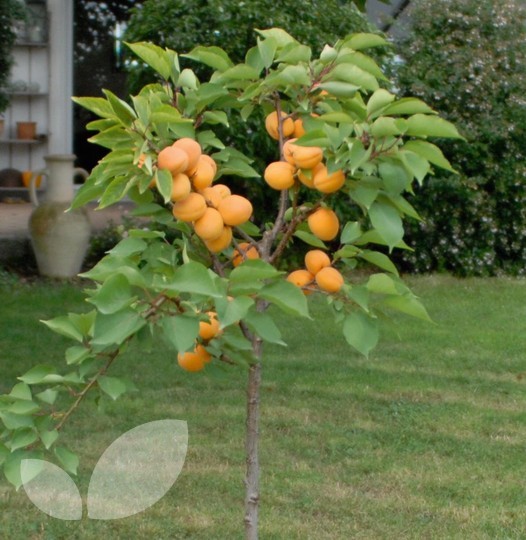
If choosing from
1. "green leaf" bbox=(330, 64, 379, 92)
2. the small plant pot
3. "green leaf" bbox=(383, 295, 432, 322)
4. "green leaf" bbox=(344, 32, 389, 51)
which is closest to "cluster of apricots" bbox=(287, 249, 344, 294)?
"green leaf" bbox=(383, 295, 432, 322)

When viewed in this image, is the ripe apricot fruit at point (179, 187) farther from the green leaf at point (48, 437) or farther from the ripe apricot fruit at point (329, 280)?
the green leaf at point (48, 437)

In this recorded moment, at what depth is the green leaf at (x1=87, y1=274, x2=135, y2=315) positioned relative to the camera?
1647 mm

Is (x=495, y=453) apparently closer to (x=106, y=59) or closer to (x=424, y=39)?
(x=424, y=39)

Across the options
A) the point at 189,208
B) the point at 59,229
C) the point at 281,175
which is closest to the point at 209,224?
the point at 189,208

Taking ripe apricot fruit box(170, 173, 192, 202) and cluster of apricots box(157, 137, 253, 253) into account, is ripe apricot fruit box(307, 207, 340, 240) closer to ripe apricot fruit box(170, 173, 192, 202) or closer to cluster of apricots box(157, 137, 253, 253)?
cluster of apricots box(157, 137, 253, 253)

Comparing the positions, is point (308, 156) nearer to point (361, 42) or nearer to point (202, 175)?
point (202, 175)

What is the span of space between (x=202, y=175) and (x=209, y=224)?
0.09 meters

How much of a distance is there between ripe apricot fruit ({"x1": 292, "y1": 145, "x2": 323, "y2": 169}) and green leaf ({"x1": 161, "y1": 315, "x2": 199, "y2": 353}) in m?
0.38

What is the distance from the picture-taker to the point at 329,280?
196 centimetres

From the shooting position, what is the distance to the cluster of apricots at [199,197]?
1.82 m

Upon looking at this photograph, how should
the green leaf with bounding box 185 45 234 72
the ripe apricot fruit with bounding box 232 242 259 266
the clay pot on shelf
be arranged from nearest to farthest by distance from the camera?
the green leaf with bounding box 185 45 234 72 < the ripe apricot fruit with bounding box 232 242 259 266 < the clay pot on shelf

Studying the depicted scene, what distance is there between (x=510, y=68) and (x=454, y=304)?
2.66m

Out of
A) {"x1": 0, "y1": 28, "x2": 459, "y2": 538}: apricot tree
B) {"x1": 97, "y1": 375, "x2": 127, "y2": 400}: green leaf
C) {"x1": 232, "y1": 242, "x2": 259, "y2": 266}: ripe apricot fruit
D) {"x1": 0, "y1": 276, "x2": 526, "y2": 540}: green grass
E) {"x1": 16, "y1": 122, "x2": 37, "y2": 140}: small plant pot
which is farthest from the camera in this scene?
{"x1": 16, "y1": 122, "x2": 37, "y2": 140}: small plant pot

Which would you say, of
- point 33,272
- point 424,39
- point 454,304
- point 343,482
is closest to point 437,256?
point 454,304
